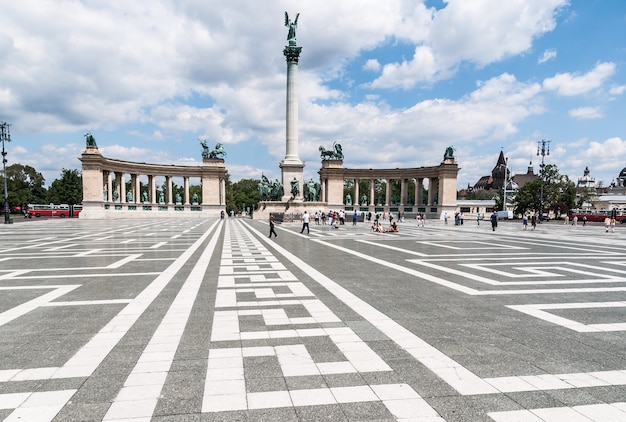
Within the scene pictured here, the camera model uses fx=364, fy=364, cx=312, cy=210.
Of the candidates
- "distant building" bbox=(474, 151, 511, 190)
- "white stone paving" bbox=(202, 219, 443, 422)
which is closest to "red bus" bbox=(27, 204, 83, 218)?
"white stone paving" bbox=(202, 219, 443, 422)

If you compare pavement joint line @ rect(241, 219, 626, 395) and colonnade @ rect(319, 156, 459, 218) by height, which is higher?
colonnade @ rect(319, 156, 459, 218)

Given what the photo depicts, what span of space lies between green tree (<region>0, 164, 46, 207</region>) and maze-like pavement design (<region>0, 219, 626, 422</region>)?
377 feet

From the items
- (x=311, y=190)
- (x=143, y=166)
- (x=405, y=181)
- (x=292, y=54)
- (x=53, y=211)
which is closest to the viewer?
(x=292, y=54)

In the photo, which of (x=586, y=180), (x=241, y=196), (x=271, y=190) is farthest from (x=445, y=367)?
(x=586, y=180)

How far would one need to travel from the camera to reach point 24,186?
367ft

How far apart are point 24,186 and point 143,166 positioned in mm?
62363

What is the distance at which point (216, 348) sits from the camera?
5.53 m

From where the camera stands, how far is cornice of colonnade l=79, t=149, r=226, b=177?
68875mm

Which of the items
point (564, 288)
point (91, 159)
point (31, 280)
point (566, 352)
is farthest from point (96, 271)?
point (91, 159)

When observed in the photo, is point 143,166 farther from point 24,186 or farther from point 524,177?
point 524,177

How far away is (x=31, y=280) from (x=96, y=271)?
1.78m

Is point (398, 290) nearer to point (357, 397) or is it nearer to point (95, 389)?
point (357, 397)

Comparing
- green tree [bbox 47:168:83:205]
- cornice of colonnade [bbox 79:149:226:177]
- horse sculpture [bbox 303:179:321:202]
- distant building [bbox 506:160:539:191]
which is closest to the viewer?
horse sculpture [bbox 303:179:321:202]

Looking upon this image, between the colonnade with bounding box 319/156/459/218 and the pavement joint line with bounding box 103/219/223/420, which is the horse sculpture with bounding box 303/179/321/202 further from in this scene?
the pavement joint line with bounding box 103/219/223/420
